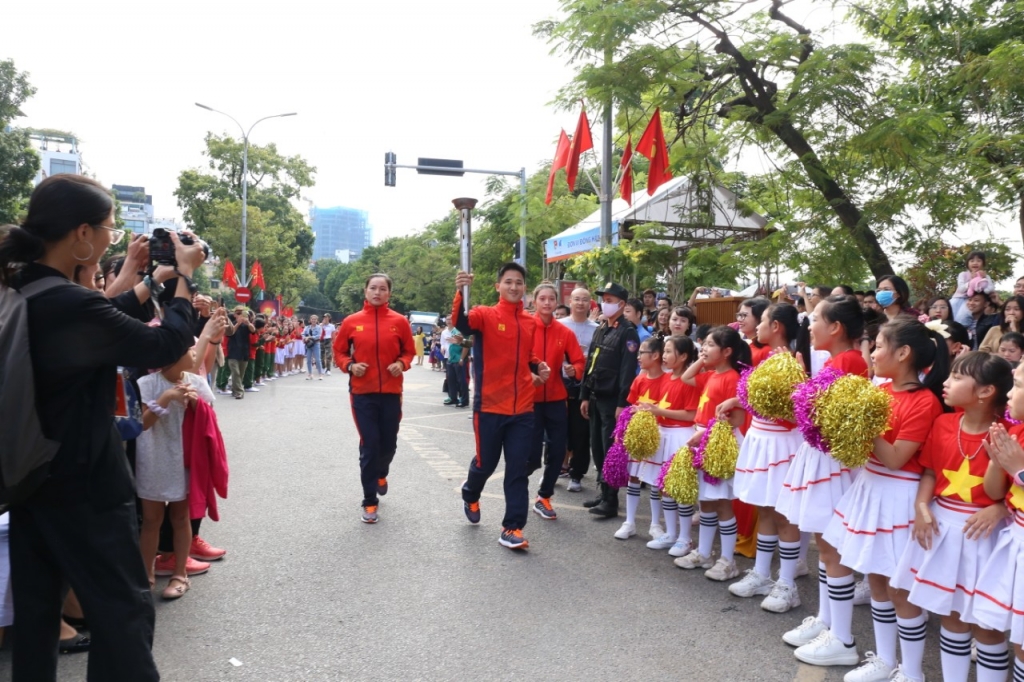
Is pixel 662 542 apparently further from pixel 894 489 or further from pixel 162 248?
pixel 162 248

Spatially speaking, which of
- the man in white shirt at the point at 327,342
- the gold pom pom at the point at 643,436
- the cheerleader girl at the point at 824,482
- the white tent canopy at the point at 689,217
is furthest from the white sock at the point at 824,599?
the man in white shirt at the point at 327,342

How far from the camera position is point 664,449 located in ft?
20.3

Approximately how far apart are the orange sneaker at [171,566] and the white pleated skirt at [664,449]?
3.23m

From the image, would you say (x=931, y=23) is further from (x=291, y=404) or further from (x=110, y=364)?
(x=291, y=404)

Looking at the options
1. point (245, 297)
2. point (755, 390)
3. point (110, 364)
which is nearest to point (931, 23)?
point (755, 390)

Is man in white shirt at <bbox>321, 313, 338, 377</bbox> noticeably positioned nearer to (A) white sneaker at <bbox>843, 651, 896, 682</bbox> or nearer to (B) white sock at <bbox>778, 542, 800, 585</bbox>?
(B) white sock at <bbox>778, 542, 800, 585</bbox>

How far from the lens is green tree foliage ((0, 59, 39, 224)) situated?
2556 centimetres

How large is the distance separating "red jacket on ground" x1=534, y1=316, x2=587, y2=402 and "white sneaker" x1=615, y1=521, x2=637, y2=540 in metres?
1.27

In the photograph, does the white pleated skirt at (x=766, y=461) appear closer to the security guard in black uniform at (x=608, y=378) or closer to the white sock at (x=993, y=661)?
the white sock at (x=993, y=661)

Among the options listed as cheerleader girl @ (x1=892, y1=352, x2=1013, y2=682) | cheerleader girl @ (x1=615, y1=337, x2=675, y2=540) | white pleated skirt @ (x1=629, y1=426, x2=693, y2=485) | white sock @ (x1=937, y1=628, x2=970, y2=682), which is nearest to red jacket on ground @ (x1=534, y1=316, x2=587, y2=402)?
cheerleader girl @ (x1=615, y1=337, x2=675, y2=540)

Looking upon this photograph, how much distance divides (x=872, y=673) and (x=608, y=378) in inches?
148

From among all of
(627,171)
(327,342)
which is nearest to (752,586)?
(627,171)

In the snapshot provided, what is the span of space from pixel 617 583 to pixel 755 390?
170 centimetres

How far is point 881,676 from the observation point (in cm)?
384
